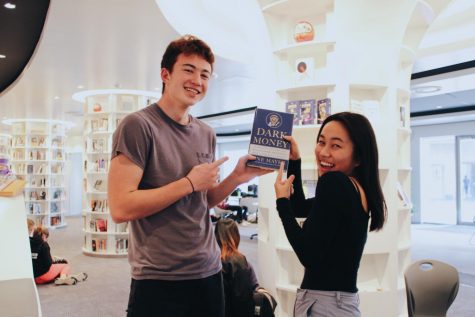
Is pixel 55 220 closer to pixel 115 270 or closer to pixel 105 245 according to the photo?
pixel 105 245

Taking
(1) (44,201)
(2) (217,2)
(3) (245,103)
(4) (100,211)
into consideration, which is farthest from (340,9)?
(1) (44,201)

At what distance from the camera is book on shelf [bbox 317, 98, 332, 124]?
12.1 ft

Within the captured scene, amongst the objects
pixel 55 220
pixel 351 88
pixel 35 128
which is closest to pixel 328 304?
pixel 351 88

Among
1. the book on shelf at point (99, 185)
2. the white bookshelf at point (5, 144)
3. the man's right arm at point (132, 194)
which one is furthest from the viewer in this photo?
the white bookshelf at point (5, 144)

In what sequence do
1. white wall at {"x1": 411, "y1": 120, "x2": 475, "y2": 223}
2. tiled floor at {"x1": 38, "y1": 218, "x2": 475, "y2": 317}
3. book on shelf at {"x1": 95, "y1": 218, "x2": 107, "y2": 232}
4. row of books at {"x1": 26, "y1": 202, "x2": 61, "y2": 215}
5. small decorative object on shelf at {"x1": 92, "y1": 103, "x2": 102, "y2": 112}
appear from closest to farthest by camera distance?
1. tiled floor at {"x1": 38, "y1": 218, "x2": 475, "y2": 317}
2. book on shelf at {"x1": 95, "y1": 218, "x2": 107, "y2": 232}
3. small decorative object on shelf at {"x1": 92, "y1": 103, "x2": 102, "y2": 112}
4. row of books at {"x1": 26, "y1": 202, "x2": 61, "y2": 215}
5. white wall at {"x1": 411, "y1": 120, "x2": 475, "y2": 223}

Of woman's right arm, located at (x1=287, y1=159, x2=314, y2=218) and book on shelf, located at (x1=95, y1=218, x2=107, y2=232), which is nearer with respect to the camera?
woman's right arm, located at (x1=287, y1=159, x2=314, y2=218)

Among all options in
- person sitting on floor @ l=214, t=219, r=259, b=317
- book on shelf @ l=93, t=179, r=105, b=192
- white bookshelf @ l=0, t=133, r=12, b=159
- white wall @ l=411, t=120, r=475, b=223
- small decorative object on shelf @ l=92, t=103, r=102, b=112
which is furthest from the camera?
white bookshelf @ l=0, t=133, r=12, b=159

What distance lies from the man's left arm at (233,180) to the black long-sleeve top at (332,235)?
236mm

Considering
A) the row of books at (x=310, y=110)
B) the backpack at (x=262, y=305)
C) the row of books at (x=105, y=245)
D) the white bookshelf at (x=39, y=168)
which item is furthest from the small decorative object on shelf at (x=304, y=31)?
the white bookshelf at (x=39, y=168)

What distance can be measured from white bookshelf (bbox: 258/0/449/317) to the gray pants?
216 cm

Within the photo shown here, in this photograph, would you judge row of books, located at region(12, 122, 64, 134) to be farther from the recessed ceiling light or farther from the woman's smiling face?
the woman's smiling face

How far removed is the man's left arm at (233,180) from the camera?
1662mm

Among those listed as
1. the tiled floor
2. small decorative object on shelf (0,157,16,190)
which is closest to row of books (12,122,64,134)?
the tiled floor

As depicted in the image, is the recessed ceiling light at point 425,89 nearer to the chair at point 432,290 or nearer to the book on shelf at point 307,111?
the book on shelf at point 307,111
